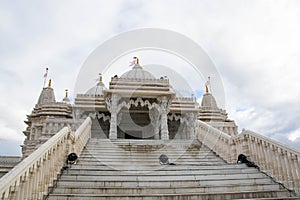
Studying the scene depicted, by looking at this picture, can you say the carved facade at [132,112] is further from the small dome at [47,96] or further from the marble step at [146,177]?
the marble step at [146,177]

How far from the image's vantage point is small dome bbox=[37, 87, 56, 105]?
23.9 meters

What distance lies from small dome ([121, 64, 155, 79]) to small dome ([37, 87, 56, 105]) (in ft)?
33.3

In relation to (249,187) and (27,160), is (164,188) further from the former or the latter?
(27,160)

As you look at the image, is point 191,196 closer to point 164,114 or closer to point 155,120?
point 164,114

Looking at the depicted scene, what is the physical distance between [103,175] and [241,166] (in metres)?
3.85

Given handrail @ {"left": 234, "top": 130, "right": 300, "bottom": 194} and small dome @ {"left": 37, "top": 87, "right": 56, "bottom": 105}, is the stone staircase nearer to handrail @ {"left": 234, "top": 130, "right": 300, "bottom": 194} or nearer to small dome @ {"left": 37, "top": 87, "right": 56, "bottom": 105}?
handrail @ {"left": 234, "top": 130, "right": 300, "bottom": 194}

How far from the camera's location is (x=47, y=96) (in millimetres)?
24328

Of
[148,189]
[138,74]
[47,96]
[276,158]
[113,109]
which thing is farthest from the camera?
[47,96]

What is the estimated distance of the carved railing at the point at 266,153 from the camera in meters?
5.03

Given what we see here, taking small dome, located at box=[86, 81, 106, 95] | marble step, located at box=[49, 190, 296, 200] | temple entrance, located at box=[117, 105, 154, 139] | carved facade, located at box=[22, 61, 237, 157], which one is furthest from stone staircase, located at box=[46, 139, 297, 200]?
small dome, located at box=[86, 81, 106, 95]

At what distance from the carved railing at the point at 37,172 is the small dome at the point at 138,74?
12234 millimetres

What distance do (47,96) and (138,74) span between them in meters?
11.8

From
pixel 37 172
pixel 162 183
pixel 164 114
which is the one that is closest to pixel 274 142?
pixel 162 183

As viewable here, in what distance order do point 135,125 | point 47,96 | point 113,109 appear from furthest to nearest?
point 47,96 < point 135,125 < point 113,109
